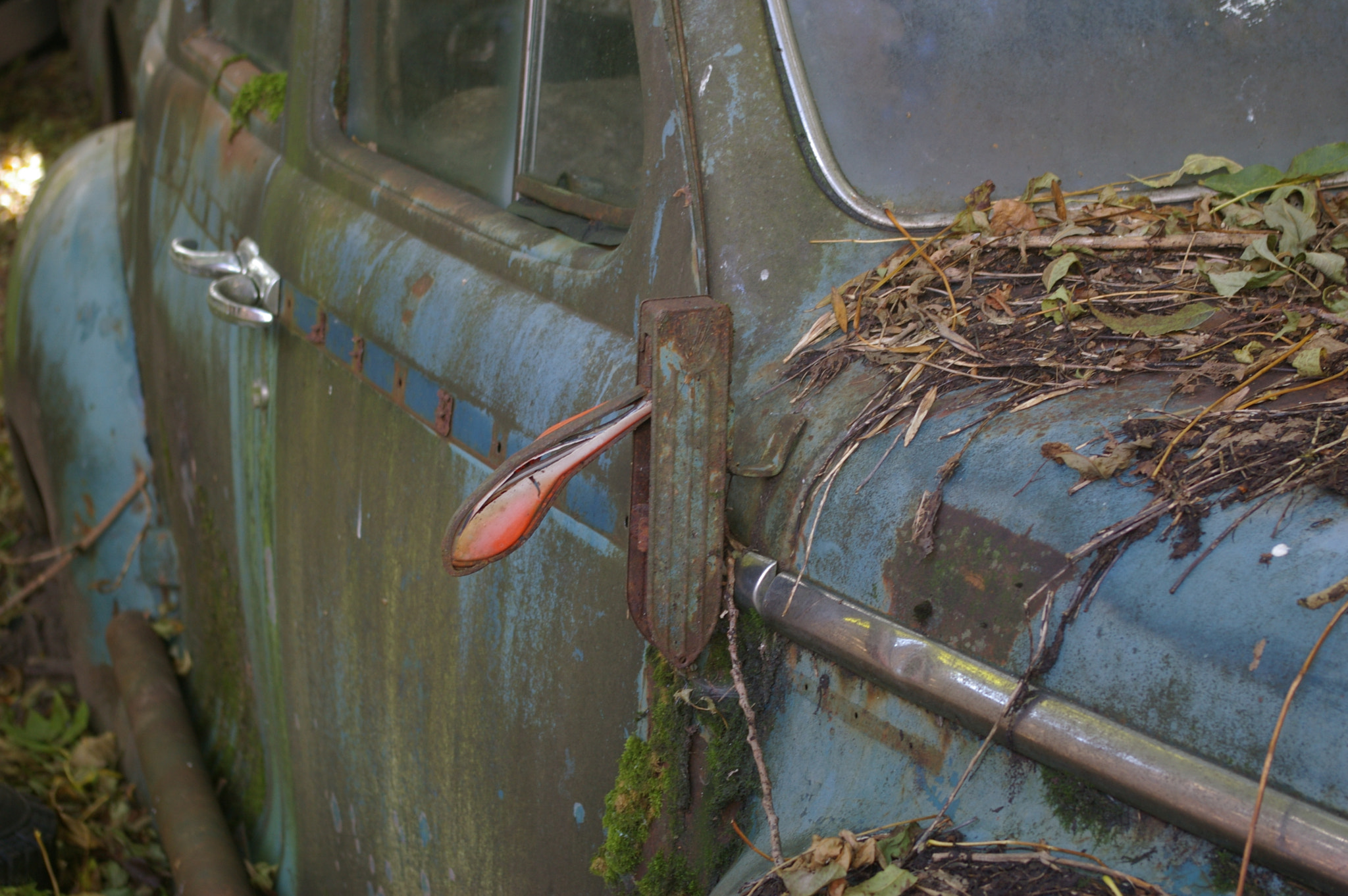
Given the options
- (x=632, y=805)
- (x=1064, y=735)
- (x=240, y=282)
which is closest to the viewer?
(x=1064, y=735)

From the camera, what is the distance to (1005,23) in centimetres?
134

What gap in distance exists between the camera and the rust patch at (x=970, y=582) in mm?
941

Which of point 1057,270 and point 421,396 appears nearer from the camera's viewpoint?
point 1057,270

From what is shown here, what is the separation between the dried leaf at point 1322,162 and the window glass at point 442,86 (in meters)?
1.00

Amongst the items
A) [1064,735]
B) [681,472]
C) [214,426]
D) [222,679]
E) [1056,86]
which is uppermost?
[1056,86]

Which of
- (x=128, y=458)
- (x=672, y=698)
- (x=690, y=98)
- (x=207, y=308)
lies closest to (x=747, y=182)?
(x=690, y=98)

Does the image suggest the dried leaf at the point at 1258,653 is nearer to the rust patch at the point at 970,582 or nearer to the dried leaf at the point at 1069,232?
the rust patch at the point at 970,582

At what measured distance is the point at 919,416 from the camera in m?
1.08

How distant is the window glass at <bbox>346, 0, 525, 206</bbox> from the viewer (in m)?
1.71

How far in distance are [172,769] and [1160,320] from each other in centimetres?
218

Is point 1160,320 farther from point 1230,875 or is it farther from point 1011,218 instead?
point 1230,875

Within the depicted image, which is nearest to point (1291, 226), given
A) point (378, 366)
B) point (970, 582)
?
point (970, 582)

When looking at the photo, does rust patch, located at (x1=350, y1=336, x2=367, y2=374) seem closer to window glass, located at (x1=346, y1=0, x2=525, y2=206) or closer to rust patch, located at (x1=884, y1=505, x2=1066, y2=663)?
window glass, located at (x1=346, y1=0, x2=525, y2=206)

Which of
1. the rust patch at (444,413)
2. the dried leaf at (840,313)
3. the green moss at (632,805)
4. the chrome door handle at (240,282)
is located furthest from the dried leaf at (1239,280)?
the chrome door handle at (240,282)
